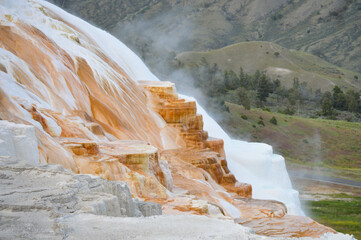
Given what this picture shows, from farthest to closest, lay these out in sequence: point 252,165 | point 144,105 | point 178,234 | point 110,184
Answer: point 252,165 < point 144,105 < point 110,184 < point 178,234

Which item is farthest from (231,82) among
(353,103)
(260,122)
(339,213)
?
(339,213)

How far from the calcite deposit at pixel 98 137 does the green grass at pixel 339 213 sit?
7.44 meters

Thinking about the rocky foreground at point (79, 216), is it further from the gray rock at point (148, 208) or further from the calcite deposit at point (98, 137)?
the gray rock at point (148, 208)

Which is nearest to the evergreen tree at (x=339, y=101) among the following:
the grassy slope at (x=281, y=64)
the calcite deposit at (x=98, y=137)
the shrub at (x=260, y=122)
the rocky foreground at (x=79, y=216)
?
the grassy slope at (x=281, y=64)

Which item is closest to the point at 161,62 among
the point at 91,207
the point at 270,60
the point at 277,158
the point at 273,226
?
the point at 270,60

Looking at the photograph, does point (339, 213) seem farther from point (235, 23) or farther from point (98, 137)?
point (235, 23)

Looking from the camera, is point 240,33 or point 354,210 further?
point 240,33

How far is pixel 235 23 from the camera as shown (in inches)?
4695

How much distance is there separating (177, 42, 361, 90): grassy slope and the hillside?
771 cm

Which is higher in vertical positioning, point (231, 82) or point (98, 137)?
point (231, 82)

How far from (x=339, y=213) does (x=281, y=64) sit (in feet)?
209

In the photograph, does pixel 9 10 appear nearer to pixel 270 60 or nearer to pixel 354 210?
pixel 354 210

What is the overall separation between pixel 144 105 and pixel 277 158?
185 inches

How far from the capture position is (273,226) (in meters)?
8.97
